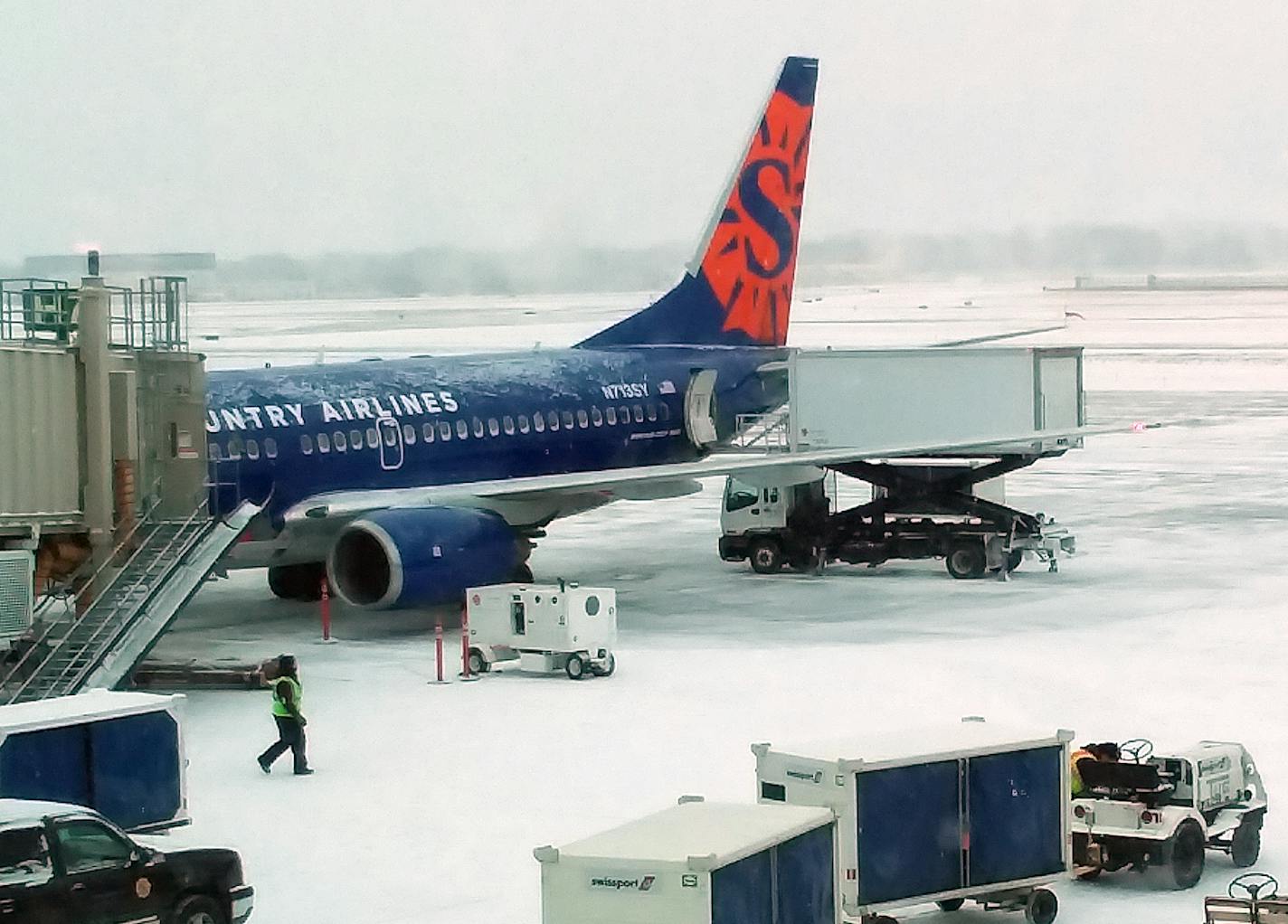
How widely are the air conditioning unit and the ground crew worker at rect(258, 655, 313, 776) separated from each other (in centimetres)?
394

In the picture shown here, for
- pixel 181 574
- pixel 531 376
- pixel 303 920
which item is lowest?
pixel 303 920

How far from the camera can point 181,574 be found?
24.5 m

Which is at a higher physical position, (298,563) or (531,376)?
(531,376)

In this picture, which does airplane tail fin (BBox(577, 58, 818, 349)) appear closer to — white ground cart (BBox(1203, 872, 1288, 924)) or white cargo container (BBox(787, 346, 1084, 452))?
white cargo container (BBox(787, 346, 1084, 452))

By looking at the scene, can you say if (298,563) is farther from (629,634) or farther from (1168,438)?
(1168,438)

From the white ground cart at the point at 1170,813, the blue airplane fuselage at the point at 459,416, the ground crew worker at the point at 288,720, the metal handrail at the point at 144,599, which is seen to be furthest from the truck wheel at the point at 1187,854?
the blue airplane fuselage at the point at 459,416

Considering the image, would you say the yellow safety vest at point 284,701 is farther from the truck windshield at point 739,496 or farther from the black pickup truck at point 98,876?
the truck windshield at point 739,496

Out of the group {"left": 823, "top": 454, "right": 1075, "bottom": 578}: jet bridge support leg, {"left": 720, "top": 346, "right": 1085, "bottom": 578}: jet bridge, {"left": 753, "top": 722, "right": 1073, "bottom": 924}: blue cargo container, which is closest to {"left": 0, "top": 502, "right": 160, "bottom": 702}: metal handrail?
{"left": 753, "top": 722, "right": 1073, "bottom": 924}: blue cargo container

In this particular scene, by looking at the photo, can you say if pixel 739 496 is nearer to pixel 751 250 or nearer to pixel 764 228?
pixel 751 250

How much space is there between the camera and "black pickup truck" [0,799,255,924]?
13.7 metres

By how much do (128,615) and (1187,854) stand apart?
11.8 metres

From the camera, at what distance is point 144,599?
2364 cm

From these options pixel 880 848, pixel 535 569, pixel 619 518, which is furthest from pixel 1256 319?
pixel 880 848

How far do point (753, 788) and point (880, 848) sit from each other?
4.29 meters
